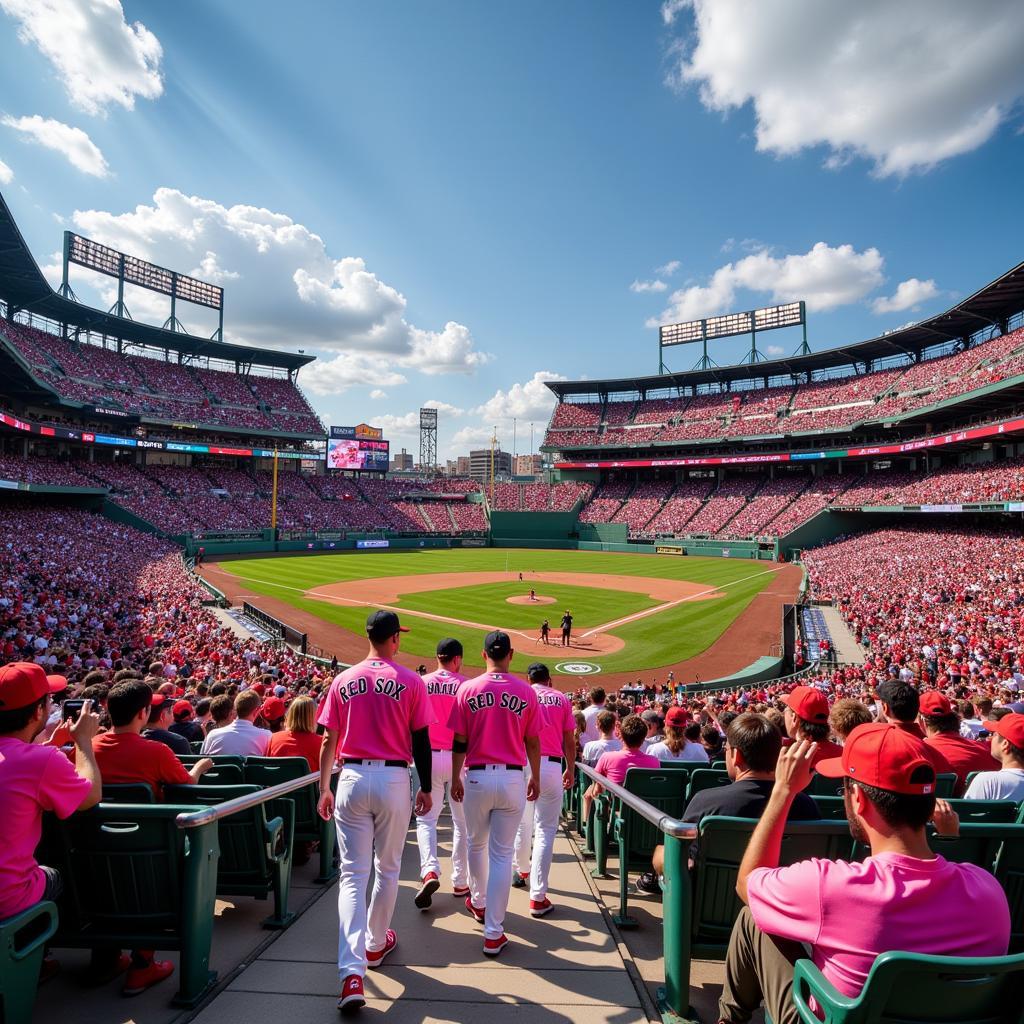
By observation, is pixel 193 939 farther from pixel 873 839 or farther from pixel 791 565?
pixel 791 565

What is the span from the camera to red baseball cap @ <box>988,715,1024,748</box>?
485 cm

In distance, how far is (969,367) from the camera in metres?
47.4

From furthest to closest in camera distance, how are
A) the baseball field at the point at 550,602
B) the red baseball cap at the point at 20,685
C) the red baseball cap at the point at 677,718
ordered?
the baseball field at the point at 550,602 → the red baseball cap at the point at 677,718 → the red baseball cap at the point at 20,685

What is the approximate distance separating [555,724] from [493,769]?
49.9 inches

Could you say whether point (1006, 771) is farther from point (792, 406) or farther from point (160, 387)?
point (160, 387)

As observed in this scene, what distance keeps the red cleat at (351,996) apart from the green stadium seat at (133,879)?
36.1 inches

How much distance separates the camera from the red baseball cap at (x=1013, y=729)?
15.9 feet

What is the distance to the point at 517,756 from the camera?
15.2ft

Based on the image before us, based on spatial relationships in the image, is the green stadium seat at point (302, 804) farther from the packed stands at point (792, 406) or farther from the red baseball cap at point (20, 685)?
the packed stands at point (792, 406)

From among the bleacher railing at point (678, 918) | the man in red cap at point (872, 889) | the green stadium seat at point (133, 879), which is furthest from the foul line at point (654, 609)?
the man in red cap at point (872, 889)

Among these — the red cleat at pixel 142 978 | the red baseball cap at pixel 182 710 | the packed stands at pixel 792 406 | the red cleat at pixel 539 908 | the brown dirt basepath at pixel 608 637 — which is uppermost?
the packed stands at pixel 792 406

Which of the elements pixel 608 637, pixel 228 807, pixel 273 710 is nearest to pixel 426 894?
pixel 228 807

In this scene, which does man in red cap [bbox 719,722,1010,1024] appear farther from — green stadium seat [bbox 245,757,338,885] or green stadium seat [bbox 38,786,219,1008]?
green stadium seat [bbox 245,757,338,885]

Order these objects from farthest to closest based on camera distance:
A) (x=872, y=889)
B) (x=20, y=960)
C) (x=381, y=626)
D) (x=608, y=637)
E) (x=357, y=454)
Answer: (x=357, y=454)
(x=608, y=637)
(x=381, y=626)
(x=20, y=960)
(x=872, y=889)
